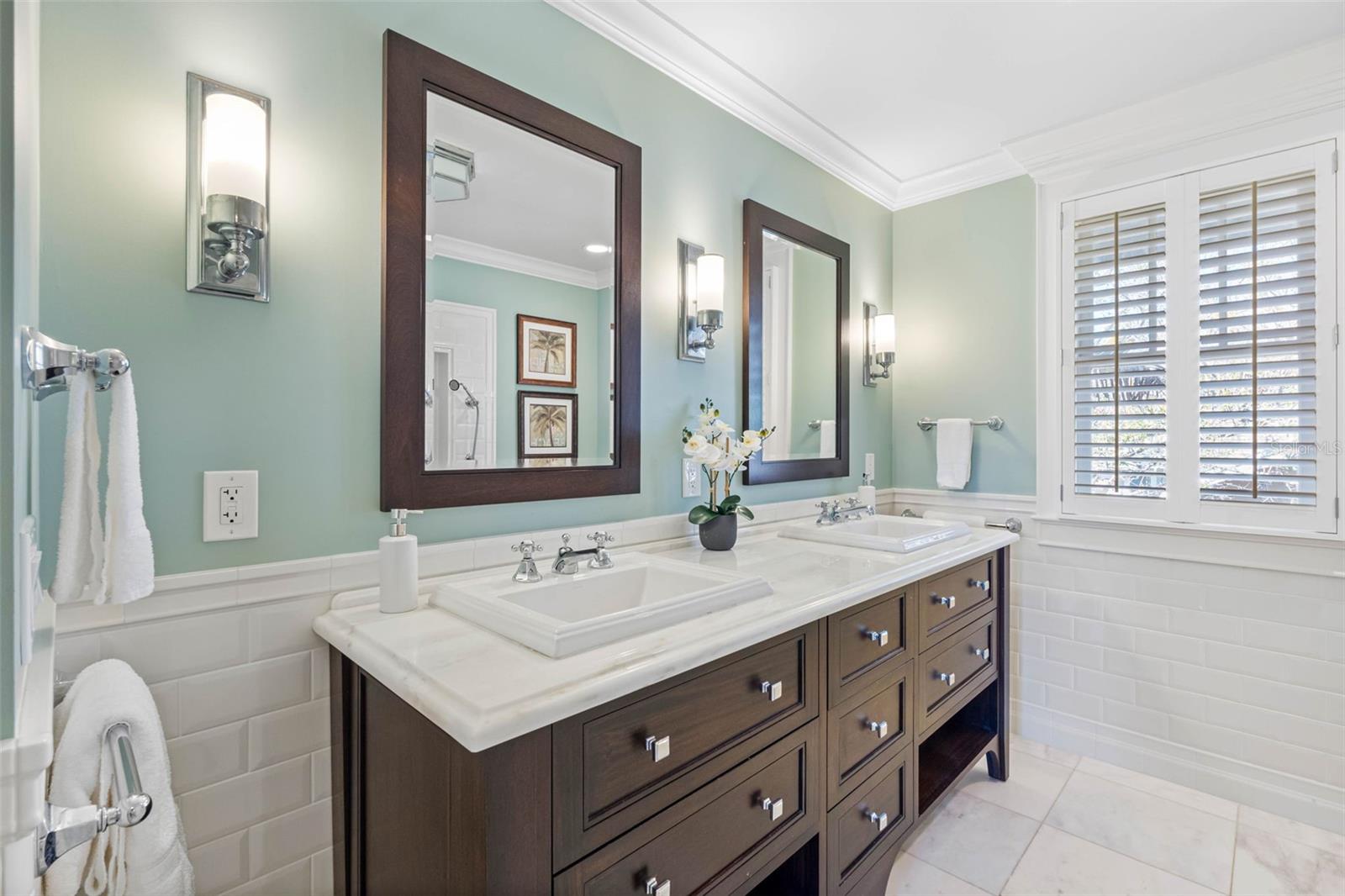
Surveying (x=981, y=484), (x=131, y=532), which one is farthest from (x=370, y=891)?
(x=981, y=484)

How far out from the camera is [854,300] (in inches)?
109

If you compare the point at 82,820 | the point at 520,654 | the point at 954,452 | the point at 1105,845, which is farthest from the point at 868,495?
the point at 82,820

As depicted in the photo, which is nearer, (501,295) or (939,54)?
(501,295)

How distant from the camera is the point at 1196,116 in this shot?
215 centimetres

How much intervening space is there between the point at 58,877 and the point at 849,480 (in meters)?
2.49

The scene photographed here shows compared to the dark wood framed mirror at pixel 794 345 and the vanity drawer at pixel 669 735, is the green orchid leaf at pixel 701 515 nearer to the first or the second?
the dark wood framed mirror at pixel 794 345

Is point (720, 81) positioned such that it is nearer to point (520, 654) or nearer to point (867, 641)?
point (867, 641)

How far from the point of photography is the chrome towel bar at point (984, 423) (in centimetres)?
265

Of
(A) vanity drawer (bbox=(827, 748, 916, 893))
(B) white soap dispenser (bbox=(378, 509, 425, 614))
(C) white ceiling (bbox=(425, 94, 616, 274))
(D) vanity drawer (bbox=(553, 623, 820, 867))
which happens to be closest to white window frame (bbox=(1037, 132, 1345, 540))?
(A) vanity drawer (bbox=(827, 748, 916, 893))

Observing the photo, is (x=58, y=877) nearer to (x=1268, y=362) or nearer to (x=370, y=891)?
(x=370, y=891)

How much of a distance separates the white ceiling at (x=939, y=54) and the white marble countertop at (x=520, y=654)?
1545 millimetres

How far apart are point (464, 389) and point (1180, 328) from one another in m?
2.43

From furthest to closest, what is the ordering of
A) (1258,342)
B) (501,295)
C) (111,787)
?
(1258,342)
(501,295)
(111,787)

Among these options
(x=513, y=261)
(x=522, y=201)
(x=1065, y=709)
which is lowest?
(x=1065, y=709)
